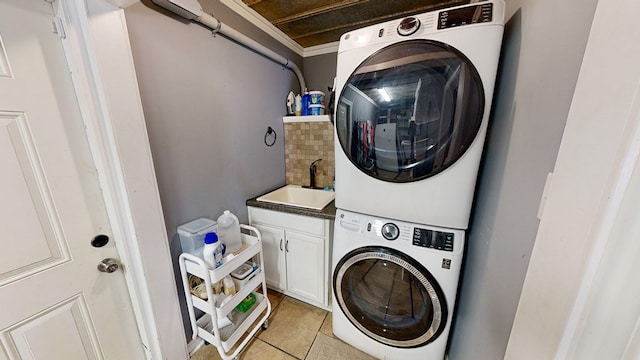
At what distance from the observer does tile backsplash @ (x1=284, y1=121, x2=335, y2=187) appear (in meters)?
2.01

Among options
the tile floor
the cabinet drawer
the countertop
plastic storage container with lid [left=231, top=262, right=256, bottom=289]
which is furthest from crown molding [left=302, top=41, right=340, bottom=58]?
the tile floor

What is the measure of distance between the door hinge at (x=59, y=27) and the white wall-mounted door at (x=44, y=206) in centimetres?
1

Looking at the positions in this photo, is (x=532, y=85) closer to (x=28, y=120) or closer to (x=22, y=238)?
(x=28, y=120)

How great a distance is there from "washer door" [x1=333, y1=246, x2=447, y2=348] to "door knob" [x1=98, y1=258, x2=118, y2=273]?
1.09 meters

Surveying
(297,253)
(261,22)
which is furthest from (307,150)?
(261,22)

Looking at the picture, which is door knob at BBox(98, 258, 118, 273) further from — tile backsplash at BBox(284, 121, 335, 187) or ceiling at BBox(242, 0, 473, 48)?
ceiling at BBox(242, 0, 473, 48)

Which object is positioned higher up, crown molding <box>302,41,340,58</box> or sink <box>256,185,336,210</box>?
crown molding <box>302,41,340,58</box>

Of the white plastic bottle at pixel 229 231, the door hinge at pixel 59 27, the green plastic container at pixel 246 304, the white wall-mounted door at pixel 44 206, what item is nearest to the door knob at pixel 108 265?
the white wall-mounted door at pixel 44 206

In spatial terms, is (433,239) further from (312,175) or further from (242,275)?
(312,175)

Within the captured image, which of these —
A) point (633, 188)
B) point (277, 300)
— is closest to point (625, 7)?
point (633, 188)

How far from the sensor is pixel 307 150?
2.10 m

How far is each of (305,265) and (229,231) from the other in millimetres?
625

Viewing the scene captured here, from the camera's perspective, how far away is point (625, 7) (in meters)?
0.30

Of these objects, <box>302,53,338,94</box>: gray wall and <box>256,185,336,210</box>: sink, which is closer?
<box>256,185,336,210</box>: sink
